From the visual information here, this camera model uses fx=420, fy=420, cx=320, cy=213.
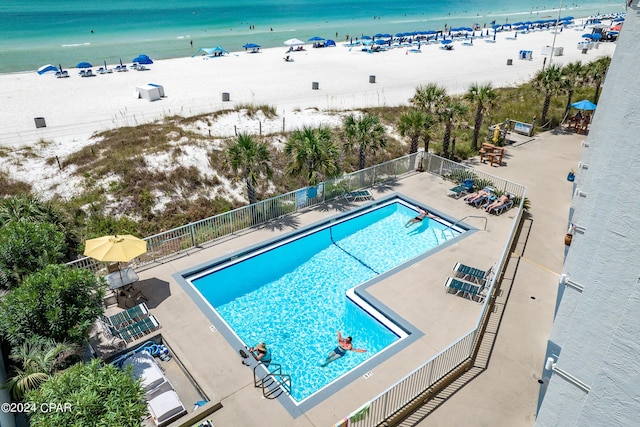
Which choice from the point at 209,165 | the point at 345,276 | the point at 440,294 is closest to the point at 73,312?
the point at 345,276

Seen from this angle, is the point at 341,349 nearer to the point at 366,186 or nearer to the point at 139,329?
the point at 139,329

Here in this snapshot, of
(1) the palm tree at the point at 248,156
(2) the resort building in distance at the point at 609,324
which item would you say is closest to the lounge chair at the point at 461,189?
(1) the palm tree at the point at 248,156

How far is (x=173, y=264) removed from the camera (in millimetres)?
16656

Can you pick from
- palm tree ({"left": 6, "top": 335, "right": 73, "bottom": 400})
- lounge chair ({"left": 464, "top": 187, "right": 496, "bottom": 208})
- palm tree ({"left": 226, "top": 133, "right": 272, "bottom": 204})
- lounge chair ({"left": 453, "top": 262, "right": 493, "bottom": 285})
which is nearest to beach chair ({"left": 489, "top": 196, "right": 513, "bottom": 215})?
lounge chair ({"left": 464, "top": 187, "right": 496, "bottom": 208})

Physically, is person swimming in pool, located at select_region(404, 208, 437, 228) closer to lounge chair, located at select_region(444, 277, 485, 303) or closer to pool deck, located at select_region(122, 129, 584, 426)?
pool deck, located at select_region(122, 129, 584, 426)

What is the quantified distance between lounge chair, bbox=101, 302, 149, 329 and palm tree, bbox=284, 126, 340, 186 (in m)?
9.54

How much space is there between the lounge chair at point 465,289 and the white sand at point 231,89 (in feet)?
60.9

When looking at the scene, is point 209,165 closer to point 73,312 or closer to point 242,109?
point 242,109

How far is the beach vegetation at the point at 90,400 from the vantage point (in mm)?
7352

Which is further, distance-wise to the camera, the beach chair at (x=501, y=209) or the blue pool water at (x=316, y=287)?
the beach chair at (x=501, y=209)

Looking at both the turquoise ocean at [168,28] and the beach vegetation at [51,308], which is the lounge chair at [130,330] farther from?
the turquoise ocean at [168,28]

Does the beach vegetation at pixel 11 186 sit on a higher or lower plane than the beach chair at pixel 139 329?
higher

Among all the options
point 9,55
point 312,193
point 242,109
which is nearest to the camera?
point 312,193

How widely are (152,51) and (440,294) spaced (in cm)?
7000
